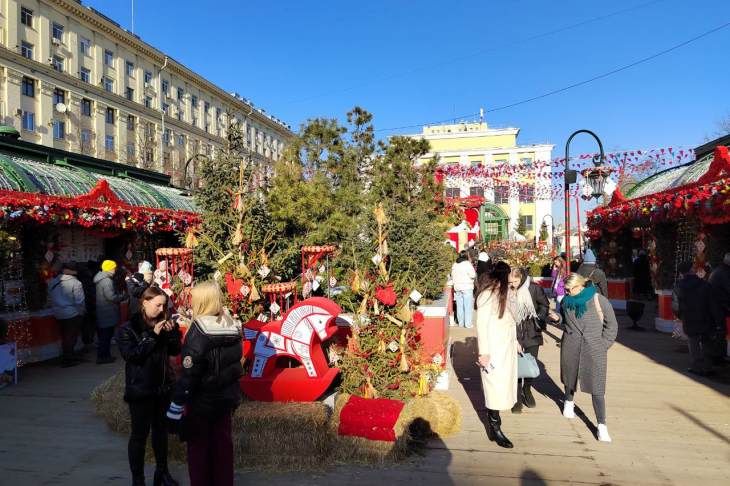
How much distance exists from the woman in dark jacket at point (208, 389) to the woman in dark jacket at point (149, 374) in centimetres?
49

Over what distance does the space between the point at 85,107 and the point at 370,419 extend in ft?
162

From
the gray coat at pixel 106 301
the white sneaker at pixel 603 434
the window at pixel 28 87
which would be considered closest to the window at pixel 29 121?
the window at pixel 28 87

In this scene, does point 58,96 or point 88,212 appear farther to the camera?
point 58,96

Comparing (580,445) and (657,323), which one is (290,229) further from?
(657,323)

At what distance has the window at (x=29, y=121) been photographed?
38250 millimetres

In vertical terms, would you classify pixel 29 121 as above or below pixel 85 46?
below

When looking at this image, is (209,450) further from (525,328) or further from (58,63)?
(58,63)

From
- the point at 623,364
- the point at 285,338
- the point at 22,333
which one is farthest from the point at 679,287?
the point at 22,333

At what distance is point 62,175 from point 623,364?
11.6 m

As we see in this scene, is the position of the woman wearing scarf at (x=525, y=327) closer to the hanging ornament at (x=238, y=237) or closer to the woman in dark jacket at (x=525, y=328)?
the woman in dark jacket at (x=525, y=328)

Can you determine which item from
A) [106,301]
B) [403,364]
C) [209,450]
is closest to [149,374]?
[209,450]

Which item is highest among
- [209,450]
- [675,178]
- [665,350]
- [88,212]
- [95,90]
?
[95,90]

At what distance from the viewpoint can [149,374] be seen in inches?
141

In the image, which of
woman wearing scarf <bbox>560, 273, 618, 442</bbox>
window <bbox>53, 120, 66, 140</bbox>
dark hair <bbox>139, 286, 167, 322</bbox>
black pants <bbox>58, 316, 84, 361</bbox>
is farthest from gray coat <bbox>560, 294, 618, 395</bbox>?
window <bbox>53, 120, 66, 140</bbox>
